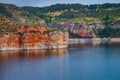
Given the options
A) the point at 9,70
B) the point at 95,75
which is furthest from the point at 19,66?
the point at 95,75

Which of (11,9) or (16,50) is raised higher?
(11,9)

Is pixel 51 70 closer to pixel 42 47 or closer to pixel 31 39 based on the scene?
pixel 31 39

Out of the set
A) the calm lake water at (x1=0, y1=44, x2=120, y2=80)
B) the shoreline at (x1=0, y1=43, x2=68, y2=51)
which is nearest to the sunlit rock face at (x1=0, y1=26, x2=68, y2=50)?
the shoreline at (x1=0, y1=43, x2=68, y2=51)

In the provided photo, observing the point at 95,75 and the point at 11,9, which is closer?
the point at 95,75

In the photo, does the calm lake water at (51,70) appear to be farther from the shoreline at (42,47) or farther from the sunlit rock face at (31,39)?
the sunlit rock face at (31,39)

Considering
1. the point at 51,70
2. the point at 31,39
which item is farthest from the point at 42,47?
the point at 51,70

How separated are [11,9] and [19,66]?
4542 inches

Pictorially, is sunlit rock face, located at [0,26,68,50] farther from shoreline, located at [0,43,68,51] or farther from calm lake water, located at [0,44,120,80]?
calm lake water, located at [0,44,120,80]

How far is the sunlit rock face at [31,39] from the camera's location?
12562 centimetres

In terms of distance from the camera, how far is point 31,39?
13100 centimetres

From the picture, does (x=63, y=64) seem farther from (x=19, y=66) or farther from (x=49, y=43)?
(x=49, y=43)

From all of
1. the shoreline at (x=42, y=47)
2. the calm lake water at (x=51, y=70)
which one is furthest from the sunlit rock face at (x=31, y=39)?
the calm lake water at (x=51, y=70)

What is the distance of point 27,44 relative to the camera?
13075 cm

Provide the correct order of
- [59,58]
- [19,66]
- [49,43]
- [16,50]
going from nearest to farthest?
[19,66], [59,58], [16,50], [49,43]
